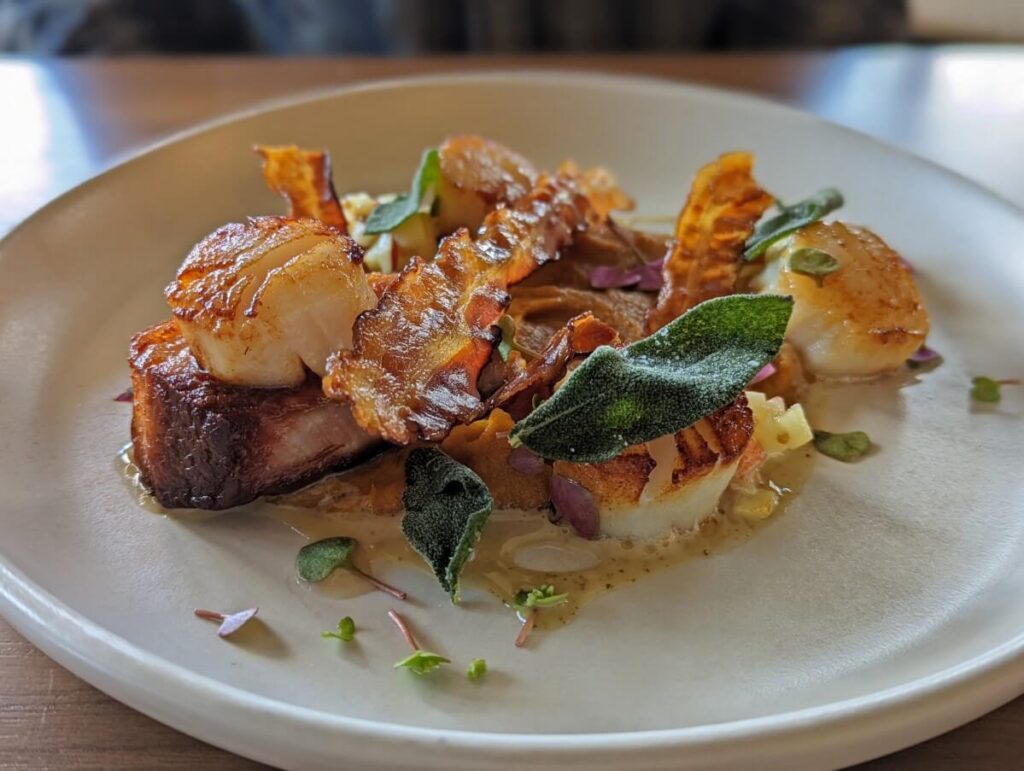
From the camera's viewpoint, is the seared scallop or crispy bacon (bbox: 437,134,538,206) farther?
crispy bacon (bbox: 437,134,538,206)

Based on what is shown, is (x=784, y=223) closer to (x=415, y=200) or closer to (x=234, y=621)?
(x=415, y=200)

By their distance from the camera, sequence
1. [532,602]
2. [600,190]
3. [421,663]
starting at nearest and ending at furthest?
[421,663] < [532,602] < [600,190]

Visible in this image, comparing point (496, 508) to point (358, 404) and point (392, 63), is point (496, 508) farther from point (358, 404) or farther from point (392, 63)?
point (392, 63)

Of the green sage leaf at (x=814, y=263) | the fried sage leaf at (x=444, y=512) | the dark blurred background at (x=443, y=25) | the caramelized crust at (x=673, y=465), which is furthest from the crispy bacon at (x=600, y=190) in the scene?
the dark blurred background at (x=443, y=25)

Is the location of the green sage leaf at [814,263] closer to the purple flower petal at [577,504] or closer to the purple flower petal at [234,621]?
the purple flower petal at [577,504]

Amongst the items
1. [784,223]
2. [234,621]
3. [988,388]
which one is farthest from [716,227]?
[234,621]

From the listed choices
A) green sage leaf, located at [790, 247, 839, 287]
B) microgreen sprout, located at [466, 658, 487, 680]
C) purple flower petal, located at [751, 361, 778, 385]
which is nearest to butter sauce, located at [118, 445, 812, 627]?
microgreen sprout, located at [466, 658, 487, 680]

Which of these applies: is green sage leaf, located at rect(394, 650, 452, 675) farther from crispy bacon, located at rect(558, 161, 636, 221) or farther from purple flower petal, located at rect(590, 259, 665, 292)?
crispy bacon, located at rect(558, 161, 636, 221)
